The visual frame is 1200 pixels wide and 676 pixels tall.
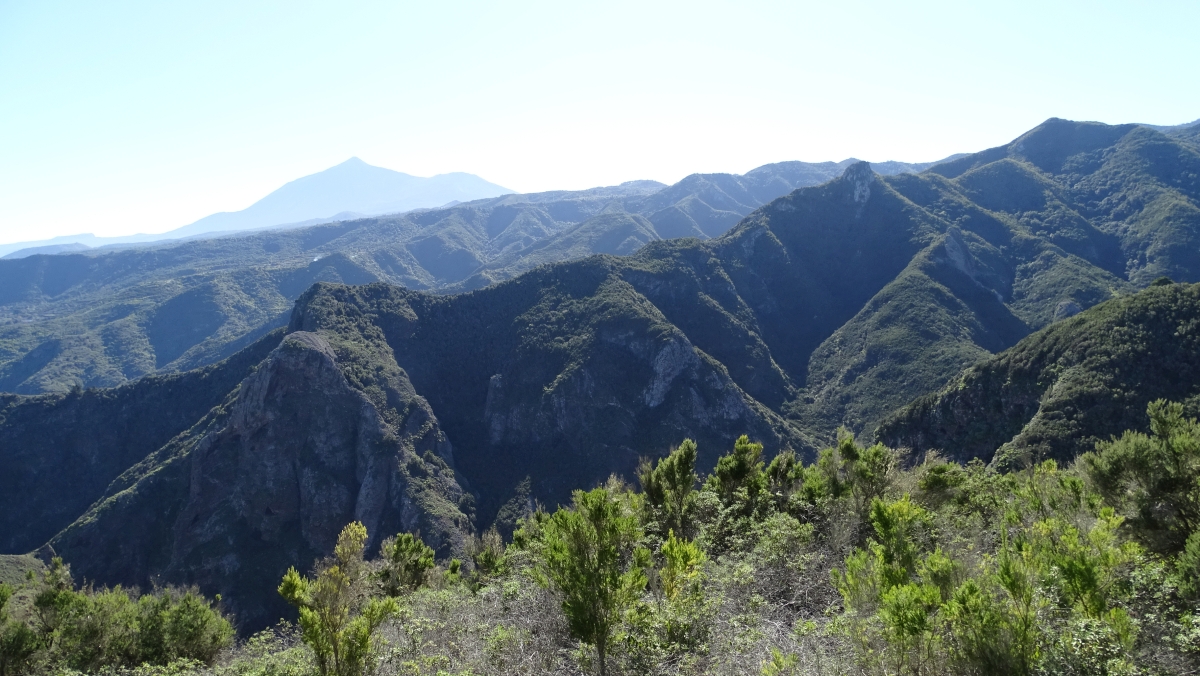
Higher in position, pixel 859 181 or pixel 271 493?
pixel 859 181

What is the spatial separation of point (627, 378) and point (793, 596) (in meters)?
84.6

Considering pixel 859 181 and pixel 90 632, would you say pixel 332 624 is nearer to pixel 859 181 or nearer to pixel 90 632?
pixel 90 632

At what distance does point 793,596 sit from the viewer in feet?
37.9

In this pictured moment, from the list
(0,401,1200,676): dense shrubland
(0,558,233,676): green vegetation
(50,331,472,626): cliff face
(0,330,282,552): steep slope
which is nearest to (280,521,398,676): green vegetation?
(0,401,1200,676): dense shrubland

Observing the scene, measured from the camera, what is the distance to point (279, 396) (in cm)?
7456

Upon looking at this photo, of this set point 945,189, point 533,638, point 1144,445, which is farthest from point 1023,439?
point 945,189

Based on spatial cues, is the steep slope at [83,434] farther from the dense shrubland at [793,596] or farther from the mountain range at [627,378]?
the dense shrubland at [793,596]

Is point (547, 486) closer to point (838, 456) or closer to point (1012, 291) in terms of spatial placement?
point (838, 456)

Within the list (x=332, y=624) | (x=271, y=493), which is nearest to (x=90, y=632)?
(x=332, y=624)

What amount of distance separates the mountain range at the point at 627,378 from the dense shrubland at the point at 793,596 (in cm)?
3656

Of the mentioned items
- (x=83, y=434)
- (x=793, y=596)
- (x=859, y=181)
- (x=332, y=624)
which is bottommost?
(x=83, y=434)

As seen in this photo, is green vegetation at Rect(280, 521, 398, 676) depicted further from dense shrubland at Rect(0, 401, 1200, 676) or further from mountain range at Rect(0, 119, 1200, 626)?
mountain range at Rect(0, 119, 1200, 626)

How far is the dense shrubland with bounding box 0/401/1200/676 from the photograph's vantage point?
635 centimetres

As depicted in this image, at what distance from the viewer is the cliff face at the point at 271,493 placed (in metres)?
64.3
